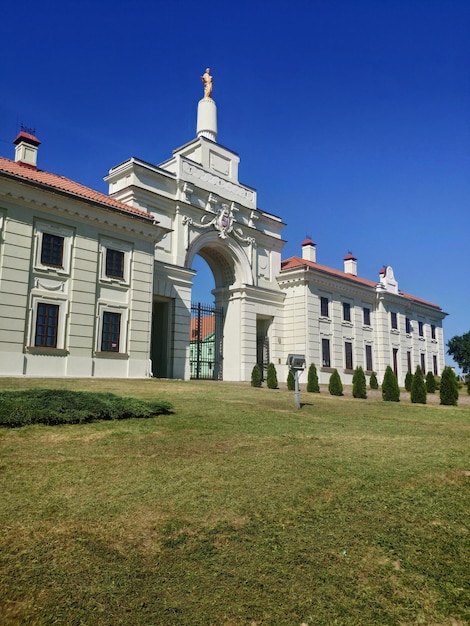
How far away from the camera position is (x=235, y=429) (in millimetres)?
9312

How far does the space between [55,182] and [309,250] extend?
2462cm

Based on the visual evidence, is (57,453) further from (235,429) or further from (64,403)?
(235,429)

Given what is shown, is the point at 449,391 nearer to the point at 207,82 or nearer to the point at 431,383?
the point at 431,383

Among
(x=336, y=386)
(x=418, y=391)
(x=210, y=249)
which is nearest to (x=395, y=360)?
(x=210, y=249)

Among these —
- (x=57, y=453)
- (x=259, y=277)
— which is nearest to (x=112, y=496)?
(x=57, y=453)

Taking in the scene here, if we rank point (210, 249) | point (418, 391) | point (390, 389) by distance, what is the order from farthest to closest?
1. point (210, 249)
2. point (390, 389)
3. point (418, 391)

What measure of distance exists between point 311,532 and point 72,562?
2.34 metres

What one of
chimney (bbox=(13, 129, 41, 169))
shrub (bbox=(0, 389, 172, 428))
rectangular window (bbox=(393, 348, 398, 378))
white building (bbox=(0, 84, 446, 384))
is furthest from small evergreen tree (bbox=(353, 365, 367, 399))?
rectangular window (bbox=(393, 348, 398, 378))

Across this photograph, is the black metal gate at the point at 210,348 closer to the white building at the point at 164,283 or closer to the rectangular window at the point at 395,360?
the white building at the point at 164,283

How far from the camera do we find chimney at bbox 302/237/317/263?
40406 mm

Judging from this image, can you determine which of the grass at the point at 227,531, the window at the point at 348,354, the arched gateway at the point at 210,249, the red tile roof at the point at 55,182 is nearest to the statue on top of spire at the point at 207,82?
the arched gateway at the point at 210,249

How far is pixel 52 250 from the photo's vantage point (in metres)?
19.8

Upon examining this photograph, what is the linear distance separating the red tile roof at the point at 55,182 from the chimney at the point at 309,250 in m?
20.4

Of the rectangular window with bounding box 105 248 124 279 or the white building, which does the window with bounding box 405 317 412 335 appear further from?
the rectangular window with bounding box 105 248 124 279
